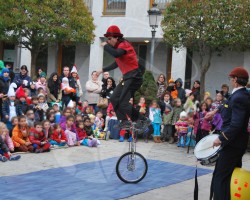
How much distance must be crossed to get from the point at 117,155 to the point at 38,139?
61.5 inches

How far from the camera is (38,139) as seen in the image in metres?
9.72

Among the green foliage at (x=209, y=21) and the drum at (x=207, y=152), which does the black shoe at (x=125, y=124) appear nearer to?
the drum at (x=207, y=152)

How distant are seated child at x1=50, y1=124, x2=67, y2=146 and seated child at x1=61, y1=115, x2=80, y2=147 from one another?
0.13 meters

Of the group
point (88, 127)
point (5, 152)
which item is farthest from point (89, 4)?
point (5, 152)

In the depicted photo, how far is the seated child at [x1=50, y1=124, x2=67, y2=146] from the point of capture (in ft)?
33.7

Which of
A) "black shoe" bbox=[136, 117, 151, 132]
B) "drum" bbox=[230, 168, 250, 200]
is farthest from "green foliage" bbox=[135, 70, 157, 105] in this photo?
"drum" bbox=[230, 168, 250, 200]

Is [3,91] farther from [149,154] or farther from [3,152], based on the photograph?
[149,154]

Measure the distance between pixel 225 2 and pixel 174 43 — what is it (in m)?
2.02

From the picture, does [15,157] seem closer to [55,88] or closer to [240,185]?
[55,88]

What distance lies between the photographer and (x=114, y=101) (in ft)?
22.9

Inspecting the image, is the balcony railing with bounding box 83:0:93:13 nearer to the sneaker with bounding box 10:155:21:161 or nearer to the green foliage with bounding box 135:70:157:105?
the green foliage with bounding box 135:70:157:105

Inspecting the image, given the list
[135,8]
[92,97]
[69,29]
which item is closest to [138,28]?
[135,8]

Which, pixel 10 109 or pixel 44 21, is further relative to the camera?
pixel 44 21

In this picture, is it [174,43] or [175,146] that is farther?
[174,43]
